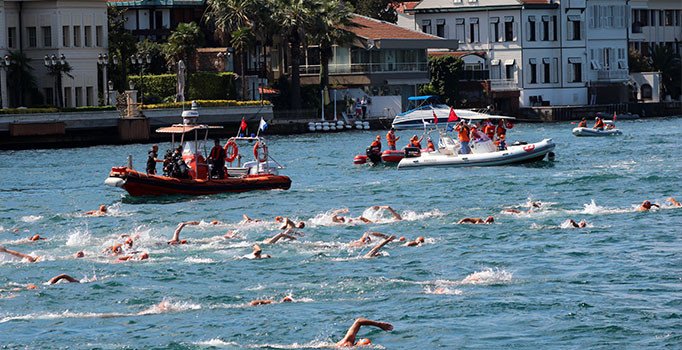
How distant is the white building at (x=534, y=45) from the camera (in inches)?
4668

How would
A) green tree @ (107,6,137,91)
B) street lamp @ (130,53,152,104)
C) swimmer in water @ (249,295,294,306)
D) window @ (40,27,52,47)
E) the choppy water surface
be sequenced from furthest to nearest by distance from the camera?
1. green tree @ (107,6,137,91)
2. window @ (40,27,52,47)
3. street lamp @ (130,53,152,104)
4. swimmer in water @ (249,295,294,306)
5. the choppy water surface

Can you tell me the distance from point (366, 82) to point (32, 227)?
2616 inches

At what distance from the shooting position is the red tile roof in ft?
356

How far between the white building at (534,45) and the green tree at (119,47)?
2762 centimetres

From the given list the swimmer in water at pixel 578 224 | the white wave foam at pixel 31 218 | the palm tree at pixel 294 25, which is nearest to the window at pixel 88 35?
the palm tree at pixel 294 25

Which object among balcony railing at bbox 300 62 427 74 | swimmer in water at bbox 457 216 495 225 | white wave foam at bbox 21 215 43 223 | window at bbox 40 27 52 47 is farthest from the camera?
balcony railing at bbox 300 62 427 74

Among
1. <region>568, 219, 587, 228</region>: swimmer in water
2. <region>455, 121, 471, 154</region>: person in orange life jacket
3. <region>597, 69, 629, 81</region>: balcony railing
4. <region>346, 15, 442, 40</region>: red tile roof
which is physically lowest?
<region>568, 219, 587, 228</region>: swimmer in water

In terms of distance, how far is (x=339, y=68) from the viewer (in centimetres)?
10888

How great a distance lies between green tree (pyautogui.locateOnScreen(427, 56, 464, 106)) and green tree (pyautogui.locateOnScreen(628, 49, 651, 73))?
70.6 ft

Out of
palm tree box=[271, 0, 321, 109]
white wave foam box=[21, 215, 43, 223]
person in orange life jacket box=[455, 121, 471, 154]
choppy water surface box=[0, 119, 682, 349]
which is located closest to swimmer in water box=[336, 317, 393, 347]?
choppy water surface box=[0, 119, 682, 349]

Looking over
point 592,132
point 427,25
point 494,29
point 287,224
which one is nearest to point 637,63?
point 494,29

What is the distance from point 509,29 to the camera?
120 meters

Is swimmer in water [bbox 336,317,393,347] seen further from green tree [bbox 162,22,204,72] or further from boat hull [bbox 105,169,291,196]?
green tree [bbox 162,22,204,72]

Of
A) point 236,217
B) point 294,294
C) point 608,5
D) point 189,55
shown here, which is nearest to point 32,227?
point 236,217
